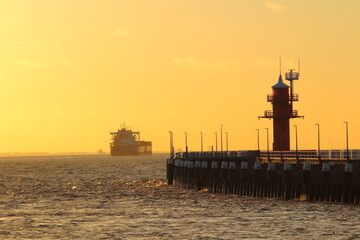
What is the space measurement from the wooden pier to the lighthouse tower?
28.4 feet

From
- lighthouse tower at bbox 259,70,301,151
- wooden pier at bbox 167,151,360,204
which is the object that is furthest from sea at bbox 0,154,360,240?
lighthouse tower at bbox 259,70,301,151

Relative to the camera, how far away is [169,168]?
336ft

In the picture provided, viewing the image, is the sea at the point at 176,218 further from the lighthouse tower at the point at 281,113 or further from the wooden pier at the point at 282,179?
the lighthouse tower at the point at 281,113

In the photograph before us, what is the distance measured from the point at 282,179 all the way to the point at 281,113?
1472 inches

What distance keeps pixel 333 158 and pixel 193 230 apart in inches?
→ 1084

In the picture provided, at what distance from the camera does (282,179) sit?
6694cm

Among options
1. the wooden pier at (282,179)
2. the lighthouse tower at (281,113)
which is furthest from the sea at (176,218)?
the lighthouse tower at (281,113)

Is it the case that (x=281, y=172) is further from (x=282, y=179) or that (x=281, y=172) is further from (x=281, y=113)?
(x=281, y=113)

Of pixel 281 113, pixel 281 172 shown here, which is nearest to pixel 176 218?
pixel 281 172

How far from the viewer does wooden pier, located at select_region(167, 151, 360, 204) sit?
59.1 meters

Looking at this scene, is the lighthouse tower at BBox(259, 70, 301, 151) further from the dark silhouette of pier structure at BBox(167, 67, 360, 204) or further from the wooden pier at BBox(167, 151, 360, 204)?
the wooden pier at BBox(167, 151, 360, 204)

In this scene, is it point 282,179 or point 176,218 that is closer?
point 176,218

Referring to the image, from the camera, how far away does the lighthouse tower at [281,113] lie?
102 meters

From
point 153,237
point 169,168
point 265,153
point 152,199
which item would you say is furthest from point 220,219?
point 169,168
